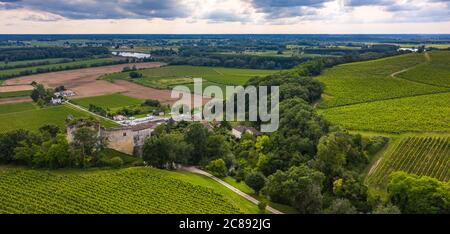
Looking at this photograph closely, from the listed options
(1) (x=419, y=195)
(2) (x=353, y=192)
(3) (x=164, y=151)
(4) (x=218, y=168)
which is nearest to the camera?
(1) (x=419, y=195)

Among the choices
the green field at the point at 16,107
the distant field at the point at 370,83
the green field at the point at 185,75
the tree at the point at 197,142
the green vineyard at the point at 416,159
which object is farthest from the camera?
the green field at the point at 185,75

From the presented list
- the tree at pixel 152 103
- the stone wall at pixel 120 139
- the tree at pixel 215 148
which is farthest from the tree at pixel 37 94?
the tree at pixel 215 148

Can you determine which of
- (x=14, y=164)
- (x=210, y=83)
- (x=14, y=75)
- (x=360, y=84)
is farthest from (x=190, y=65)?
(x=14, y=164)

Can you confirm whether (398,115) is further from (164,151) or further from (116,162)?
(116,162)

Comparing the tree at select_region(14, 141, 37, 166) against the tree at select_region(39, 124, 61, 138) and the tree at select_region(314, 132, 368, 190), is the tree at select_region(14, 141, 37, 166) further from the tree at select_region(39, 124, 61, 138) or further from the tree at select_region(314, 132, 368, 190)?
the tree at select_region(314, 132, 368, 190)

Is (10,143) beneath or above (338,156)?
beneath

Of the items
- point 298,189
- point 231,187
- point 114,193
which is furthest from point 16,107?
point 298,189

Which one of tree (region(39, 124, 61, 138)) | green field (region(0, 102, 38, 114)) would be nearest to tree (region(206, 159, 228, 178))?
tree (region(39, 124, 61, 138))

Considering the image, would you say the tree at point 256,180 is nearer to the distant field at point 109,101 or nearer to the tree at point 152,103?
the tree at point 152,103
